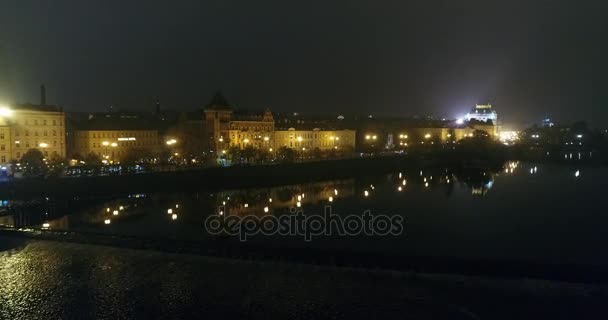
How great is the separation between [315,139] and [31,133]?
116 ft

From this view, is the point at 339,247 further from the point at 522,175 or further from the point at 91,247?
the point at 522,175

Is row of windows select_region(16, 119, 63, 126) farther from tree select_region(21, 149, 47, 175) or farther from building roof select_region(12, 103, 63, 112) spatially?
tree select_region(21, 149, 47, 175)

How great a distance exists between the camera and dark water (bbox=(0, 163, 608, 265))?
59.2ft

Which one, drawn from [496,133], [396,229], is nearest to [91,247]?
[396,229]

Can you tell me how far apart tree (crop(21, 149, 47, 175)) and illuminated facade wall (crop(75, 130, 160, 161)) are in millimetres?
10240

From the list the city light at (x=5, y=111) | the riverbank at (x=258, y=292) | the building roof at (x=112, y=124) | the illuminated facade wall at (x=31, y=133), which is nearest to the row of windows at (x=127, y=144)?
the building roof at (x=112, y=124)

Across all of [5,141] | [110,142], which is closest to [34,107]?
[5,141]

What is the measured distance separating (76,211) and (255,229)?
1046 centimetres

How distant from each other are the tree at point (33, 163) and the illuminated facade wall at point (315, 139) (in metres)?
30.2

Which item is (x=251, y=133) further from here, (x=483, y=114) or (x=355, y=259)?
(x=483, y=114)

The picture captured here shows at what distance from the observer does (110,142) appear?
160 feet

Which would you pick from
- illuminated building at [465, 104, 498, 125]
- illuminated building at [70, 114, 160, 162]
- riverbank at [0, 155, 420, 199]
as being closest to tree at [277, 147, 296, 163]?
riverbank at [0, 155, 420, 199]

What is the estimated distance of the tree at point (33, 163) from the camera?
3287cm

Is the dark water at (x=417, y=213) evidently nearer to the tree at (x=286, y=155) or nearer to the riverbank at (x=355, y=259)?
the riverbank at (x=355, y=259)
